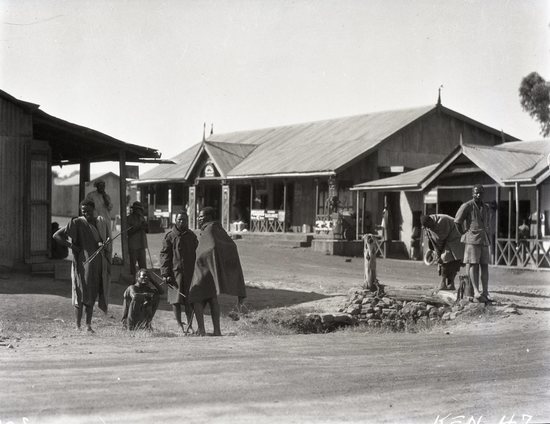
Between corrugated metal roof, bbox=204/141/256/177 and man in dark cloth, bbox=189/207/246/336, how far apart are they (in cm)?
2294

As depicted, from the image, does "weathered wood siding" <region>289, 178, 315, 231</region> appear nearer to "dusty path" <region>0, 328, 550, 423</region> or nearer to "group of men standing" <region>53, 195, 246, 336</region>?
"group of men standing" <region>53, 195, 246, 336</region>

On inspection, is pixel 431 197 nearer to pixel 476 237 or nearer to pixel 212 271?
pixel 476 237

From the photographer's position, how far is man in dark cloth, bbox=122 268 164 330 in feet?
32.8

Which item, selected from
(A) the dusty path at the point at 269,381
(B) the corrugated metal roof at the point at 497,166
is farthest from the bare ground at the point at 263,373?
(B) the corrugated metal roof at the point at 497,166

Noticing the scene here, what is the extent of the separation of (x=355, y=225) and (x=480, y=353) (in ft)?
59.8

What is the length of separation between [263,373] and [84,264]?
4120 millimetres

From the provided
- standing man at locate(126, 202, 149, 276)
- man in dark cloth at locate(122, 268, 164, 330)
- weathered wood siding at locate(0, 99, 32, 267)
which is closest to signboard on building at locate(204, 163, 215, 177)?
standing man at locate(126, 202, 149, 276)

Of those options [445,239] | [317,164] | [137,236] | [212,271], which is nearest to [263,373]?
[212,271]

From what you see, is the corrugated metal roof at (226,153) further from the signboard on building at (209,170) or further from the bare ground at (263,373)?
the bare ground at (263,373)

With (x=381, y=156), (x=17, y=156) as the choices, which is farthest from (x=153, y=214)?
Answer: (x=17, y=156)

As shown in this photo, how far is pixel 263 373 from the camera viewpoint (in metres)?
6.66

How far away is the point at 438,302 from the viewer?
43.9 feet

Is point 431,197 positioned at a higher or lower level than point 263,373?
higher

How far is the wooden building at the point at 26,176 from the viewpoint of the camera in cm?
1401
